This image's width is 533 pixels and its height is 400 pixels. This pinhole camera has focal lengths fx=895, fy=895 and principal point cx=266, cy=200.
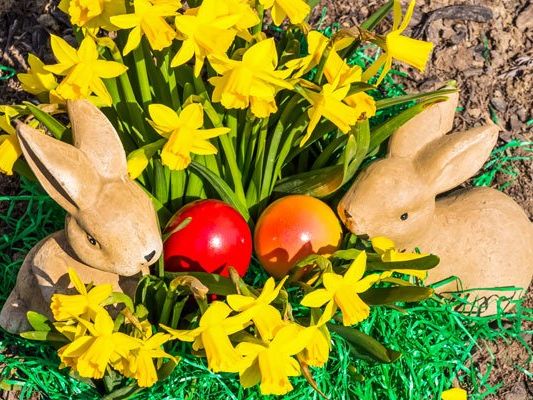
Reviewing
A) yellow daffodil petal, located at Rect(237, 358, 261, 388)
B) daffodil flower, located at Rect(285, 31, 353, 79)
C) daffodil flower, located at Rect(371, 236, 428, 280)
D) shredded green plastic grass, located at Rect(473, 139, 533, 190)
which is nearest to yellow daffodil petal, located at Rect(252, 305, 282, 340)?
yellow daffodil petal, located at Rect(237, 358, 261, 388)

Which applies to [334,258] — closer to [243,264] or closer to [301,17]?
[243,264]

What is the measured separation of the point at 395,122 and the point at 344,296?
478 mm

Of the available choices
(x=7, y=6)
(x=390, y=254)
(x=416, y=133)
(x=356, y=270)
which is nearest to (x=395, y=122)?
(x=416, y=133)

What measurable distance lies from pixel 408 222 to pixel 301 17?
1.64 ft

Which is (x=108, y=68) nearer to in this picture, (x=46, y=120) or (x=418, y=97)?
(x=46, y=120)

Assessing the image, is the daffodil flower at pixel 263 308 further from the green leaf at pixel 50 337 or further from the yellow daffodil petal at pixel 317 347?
the green leaf at pixel 50 337

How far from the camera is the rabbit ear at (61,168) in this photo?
1628 mm

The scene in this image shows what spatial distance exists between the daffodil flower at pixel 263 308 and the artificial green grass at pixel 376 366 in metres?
0.32

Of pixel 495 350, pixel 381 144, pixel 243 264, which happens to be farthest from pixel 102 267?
pixel 495 350

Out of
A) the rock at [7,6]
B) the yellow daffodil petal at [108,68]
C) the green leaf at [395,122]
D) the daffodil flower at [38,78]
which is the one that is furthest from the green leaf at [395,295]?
the rock at [7,6]

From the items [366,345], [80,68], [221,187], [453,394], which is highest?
[80,68]

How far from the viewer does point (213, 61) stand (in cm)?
176

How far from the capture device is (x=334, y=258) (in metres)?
1.99

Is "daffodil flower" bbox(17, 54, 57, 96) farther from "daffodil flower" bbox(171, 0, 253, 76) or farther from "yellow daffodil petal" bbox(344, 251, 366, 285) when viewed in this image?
"yellow daffodil petal" bbox(344, 251, 366, 285)
